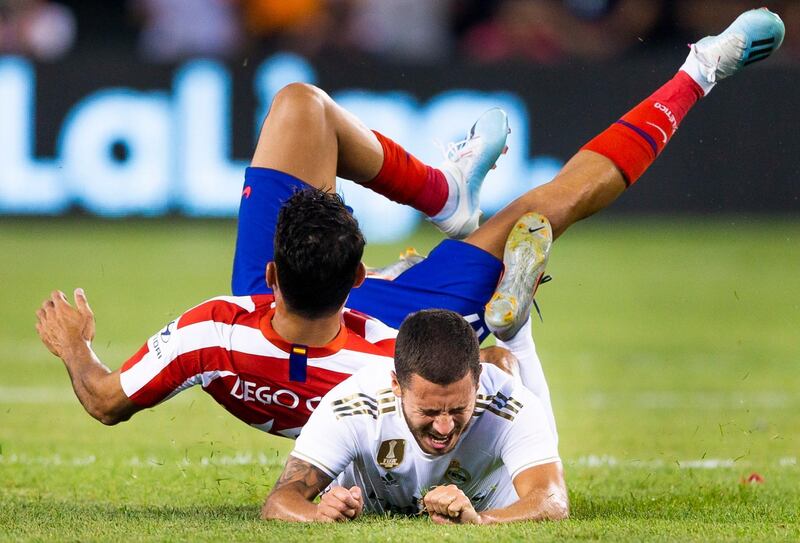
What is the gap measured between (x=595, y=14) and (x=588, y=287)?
4.10 m

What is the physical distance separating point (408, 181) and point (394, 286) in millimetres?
559

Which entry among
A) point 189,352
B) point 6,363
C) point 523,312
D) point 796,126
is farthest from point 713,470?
point 796,126

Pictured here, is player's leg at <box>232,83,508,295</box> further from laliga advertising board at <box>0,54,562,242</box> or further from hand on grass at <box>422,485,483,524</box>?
laliga advertising board at <box>0,54,562,242</box>

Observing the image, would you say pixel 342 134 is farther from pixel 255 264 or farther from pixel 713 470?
pixel 713 470

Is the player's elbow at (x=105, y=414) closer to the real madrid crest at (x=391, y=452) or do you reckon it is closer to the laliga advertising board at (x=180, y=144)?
the real madrid crest at (x=391, y=452)

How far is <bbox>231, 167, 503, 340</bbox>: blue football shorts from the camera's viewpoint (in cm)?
634

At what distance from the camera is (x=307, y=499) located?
17.0 ft

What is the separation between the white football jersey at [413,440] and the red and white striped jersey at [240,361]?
28 cm

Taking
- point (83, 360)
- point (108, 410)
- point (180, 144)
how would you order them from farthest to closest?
1. point (180, 144)
2. point (83, 360)
3. point (108, 410)

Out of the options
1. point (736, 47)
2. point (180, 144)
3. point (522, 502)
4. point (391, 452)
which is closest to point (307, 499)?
point (391, 452)

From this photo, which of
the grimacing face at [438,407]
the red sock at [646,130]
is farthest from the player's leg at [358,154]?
the grimacing face at [438,407]

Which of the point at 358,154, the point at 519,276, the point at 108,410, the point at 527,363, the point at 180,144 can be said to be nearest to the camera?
the point at 108,410

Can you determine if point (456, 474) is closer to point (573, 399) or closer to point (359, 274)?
point (359, 274)

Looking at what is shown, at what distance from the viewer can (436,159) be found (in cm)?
1556
